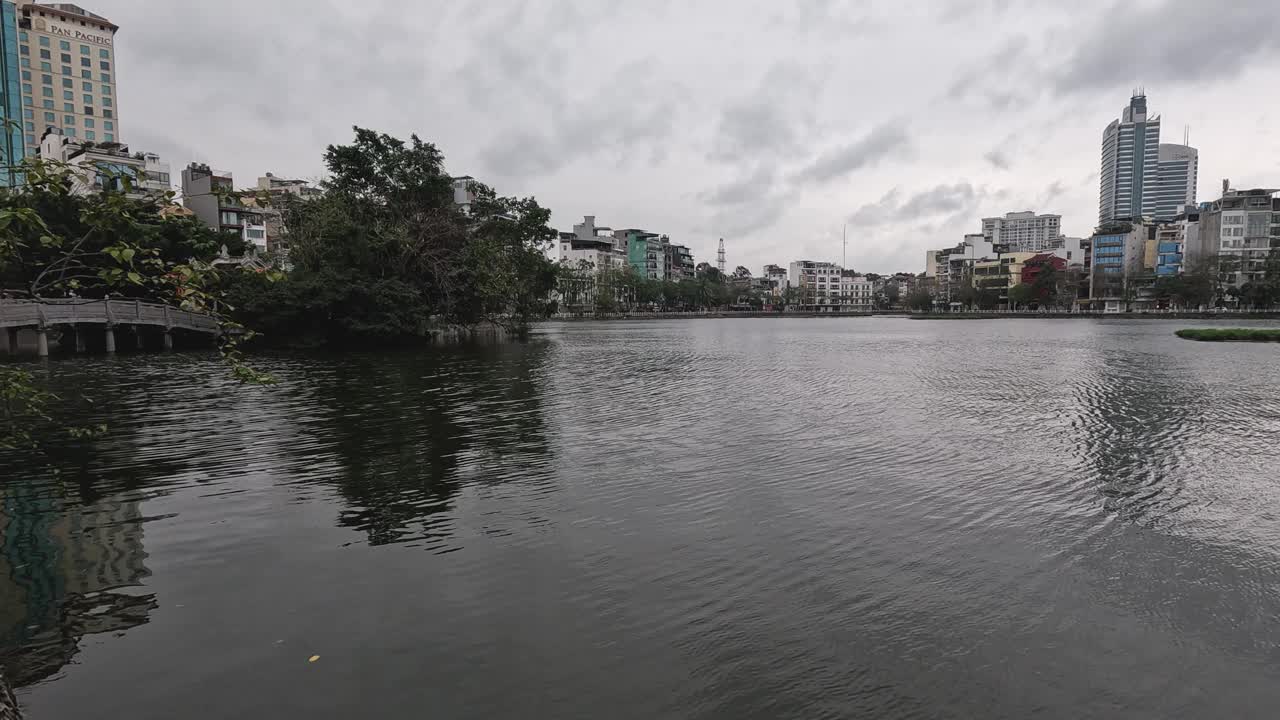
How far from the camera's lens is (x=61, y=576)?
309 inches

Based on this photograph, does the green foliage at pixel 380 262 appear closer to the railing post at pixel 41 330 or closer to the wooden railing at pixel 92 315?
the wooden railing at pixel 92 315

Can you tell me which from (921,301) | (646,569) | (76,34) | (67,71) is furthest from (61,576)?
(921,301)

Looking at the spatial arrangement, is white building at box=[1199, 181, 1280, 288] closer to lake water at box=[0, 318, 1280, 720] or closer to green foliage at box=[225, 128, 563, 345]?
green foliage at box=[225, 128, 563, 345]

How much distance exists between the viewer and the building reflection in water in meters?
6.34

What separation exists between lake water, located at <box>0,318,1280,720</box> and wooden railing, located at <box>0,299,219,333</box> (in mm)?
24794

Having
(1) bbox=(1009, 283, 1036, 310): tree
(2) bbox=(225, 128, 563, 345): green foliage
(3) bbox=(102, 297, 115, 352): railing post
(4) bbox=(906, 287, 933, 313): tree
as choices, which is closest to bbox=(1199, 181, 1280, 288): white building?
(1) bbox=(1009, 283, 1036, 310): tree

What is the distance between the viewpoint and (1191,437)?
16.2 m

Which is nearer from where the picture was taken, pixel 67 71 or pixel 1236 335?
pixel 1236 335

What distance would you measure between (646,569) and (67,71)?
13341cm

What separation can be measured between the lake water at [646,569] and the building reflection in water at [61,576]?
4 cm

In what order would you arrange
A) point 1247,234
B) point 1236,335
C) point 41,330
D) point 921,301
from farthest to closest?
1. point 921,301
2. point 1247,234
3. point 1236,335
4. point 41,330

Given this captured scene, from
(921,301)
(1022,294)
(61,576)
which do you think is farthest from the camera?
(921,301)

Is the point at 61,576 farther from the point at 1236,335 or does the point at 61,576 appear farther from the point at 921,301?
the point at 921,301

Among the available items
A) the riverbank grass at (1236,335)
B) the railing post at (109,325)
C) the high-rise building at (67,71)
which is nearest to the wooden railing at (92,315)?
the railing post at (109,325)
